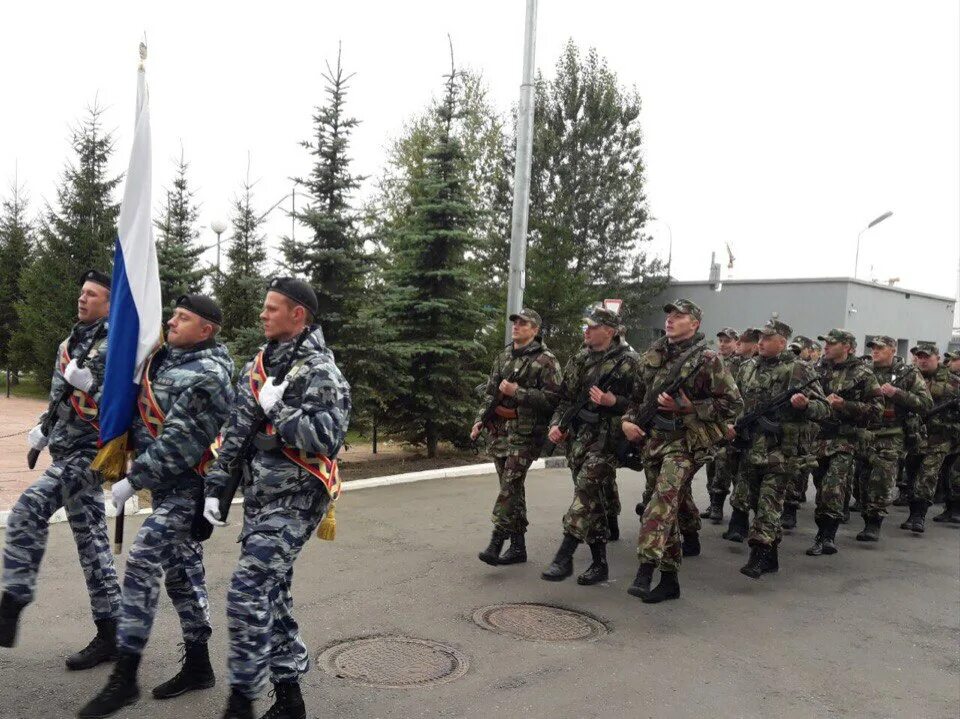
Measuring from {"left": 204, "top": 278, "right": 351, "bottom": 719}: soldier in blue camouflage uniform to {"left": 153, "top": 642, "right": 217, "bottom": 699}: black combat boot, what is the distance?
1.92 feet

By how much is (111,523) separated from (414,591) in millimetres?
3178

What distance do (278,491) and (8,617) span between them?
176 centimetres

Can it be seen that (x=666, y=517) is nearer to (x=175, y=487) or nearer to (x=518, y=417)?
(x=518, y=417)

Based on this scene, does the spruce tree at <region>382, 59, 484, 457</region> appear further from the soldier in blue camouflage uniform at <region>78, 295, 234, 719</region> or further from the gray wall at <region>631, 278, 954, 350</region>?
the gray wall at <region>631, 278, 954, 350</region>

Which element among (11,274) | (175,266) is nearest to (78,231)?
(175,266)

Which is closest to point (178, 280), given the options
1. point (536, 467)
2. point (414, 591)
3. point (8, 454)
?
point (8, 454)

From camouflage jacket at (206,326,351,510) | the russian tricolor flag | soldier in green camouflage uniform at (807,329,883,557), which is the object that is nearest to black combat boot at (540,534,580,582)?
soldier in green camouflage uniform at (807,329,883,557)

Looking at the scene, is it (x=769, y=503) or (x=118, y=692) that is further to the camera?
(x=769, y=503)

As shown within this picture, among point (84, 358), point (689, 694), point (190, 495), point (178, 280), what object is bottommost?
point (689, 694)

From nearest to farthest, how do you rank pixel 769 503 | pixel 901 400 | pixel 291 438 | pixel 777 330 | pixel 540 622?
pixel 291 438
pixel 540 622
pixel 769 503
pixel 777 330
pixel 901 400

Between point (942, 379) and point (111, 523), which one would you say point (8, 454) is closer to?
point (111, 523)

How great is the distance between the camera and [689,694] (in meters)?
4.55

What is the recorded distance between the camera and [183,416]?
13.2 ft

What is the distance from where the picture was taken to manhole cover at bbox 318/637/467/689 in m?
4.52
